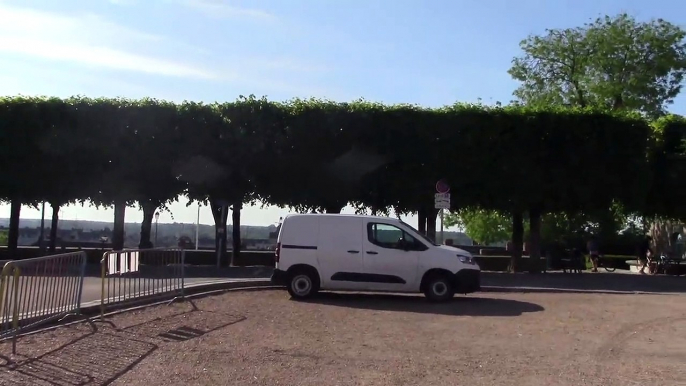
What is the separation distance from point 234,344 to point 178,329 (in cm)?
165

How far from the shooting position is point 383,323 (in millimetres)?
14445

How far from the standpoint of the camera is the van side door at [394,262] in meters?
18.4

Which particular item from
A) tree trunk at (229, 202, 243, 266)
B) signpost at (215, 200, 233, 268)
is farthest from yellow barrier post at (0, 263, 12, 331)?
tree trunk at (229, 202, 243, 266)

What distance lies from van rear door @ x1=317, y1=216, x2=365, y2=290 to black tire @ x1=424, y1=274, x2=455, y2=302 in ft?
4.59

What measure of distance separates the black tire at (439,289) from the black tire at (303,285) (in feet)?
7.70

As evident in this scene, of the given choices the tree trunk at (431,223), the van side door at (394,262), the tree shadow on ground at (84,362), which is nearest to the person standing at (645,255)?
the tree trunk at (431,223)

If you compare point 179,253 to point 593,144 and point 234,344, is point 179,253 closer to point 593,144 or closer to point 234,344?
point 234,344

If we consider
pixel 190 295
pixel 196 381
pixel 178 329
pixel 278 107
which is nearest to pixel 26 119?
pixel 278 107

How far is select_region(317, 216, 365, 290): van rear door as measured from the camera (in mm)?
18516

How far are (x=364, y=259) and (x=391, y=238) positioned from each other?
28.3 inches

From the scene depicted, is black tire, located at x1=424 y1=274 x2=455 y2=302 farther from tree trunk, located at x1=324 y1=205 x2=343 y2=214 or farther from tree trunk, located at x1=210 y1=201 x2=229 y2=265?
tree trunk, located at x1=324 y1=205 x2=343 y2=214

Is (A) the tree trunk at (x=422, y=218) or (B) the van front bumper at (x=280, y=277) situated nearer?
(B) the van front bumper at (x=280, y=277)

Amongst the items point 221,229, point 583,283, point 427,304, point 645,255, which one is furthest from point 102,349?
point 645,255

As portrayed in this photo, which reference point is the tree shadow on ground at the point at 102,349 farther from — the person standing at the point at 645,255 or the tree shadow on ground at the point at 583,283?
the person standing at the point at 645,255
